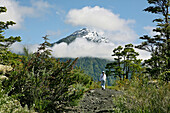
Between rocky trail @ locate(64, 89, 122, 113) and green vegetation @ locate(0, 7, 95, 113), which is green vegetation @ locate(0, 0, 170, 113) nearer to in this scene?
green vegetation @ locate(0, 7, 95, 113)

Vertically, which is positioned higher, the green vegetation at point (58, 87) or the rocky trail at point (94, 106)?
the green vegetation at point (58, 87)

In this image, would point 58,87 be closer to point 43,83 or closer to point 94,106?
point 43,83

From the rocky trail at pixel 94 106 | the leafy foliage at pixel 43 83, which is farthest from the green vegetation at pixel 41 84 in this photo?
the rocky trail at pixel 94 106

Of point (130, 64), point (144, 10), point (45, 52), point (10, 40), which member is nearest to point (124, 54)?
point (130, 64)

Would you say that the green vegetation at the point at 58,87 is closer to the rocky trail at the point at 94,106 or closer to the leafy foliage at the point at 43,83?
the leafy foliage at the point at 43,83

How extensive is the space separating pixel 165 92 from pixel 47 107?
10.2 ft

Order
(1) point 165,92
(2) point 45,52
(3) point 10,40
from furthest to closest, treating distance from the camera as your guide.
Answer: (3) point 10,40 → (2) point 45,52 → (1) point 165,92

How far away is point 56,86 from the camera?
5.30 m

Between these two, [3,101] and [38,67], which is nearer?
[3,101]

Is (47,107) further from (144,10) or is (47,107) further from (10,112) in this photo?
(144,10)

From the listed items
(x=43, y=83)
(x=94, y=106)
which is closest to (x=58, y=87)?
(x=43, y=83)

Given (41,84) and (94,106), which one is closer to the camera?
(41,84)

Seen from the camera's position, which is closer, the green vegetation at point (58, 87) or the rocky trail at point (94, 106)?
the green vegetation at point (58, 87)

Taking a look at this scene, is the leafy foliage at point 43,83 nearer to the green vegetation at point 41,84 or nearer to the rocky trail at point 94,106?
the green vegetation at point 41,84
